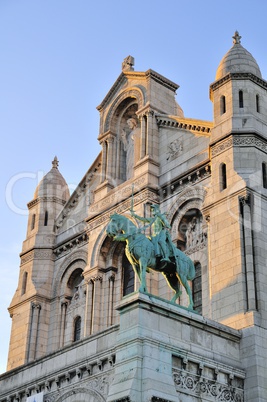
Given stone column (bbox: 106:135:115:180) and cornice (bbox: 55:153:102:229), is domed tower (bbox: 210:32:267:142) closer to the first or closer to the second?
stone column (bbox: 106:135:115:180)

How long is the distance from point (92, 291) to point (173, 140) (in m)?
8.68

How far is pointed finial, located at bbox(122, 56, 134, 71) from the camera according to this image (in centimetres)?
4498

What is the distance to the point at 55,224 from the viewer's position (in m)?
45.9

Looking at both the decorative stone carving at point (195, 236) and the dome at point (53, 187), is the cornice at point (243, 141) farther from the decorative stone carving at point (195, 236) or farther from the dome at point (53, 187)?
the dome at point (53, 187)

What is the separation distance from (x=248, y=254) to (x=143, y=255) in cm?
502

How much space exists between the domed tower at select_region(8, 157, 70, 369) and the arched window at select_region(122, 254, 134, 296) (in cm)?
581

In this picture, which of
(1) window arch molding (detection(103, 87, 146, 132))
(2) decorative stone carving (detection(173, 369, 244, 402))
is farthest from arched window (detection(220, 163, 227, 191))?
(1) window arch molding (detection(103, 87, 146, 132))

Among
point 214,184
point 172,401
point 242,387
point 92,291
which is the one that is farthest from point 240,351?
point 92,291

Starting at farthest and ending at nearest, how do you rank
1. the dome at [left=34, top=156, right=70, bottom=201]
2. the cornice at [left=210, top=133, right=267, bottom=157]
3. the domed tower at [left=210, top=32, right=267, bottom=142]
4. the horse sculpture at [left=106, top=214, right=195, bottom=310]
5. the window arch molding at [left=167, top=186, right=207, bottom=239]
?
the dome at [left=34, top=156, right=70, bottom=201] < the window arch molding at [left=167, top=186, right=207, bottom=239] < the domed tower at [left=210, top=32, right=267, bottom=142] < the cornice at [left=210, top=133, right=267, bottom=157] < the horse sculpture at [left=106, top=214, right=195, bottom=310]

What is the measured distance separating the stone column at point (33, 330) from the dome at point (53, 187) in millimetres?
7276

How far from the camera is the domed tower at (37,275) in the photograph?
42438 mm

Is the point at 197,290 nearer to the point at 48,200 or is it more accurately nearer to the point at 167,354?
the point at 167,354

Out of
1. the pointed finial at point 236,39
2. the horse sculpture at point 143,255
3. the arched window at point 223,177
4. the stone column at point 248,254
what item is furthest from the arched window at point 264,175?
the pointed finial at point 236,39

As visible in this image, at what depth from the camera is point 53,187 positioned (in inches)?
1861
